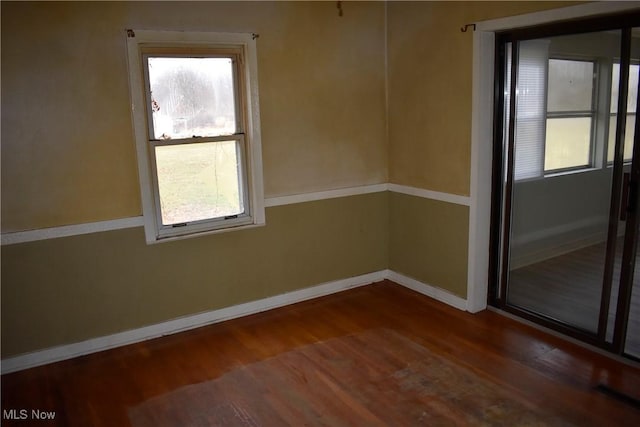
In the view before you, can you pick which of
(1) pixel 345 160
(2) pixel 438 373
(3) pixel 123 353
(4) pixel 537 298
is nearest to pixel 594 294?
(4) pixel 537 298

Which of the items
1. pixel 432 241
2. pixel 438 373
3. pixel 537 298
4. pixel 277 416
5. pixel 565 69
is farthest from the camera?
pixel 432 241

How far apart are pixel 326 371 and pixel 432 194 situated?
1673 millimetres

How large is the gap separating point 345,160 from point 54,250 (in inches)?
88.0

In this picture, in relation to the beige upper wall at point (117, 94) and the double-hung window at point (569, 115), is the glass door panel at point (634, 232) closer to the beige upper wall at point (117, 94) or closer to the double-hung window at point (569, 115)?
the double-hung window at point (569, 115)

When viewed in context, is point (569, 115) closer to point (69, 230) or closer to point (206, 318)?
point (206, 318)

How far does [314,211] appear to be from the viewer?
4.09 meters

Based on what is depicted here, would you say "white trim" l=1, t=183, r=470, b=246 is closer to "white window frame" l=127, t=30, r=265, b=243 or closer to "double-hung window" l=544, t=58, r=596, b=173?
"white window frame" l=127, t=30, r=265, b=243

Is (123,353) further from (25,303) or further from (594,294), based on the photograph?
(594,294)

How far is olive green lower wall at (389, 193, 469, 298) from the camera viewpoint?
3.83m

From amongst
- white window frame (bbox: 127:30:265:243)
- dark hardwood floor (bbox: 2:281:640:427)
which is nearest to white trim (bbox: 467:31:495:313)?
dark hardwood floor (bbox: 2:281:640:427)

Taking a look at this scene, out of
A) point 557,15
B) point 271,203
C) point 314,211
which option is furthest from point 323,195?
point 557,15

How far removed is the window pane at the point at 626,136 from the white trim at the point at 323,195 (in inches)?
72.7

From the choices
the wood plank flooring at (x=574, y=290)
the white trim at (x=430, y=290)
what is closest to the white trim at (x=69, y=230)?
the white trim at (x=430, y=290)

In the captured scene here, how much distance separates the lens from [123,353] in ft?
11.0
